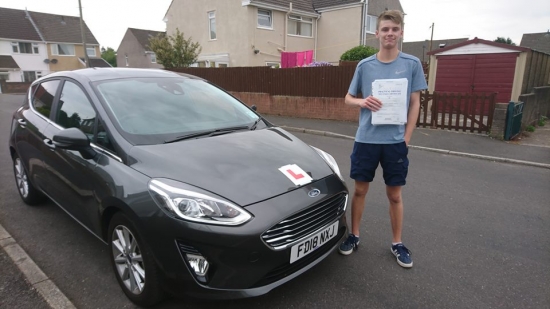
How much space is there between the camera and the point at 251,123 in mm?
3277

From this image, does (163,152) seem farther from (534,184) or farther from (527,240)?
(534,184)

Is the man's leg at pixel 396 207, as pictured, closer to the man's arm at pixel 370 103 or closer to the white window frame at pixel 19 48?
the man's arm at pixel 370 103

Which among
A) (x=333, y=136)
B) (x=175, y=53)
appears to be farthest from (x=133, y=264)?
(x=175, y=53)

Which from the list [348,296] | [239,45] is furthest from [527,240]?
[239,45]

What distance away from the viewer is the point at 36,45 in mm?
40469

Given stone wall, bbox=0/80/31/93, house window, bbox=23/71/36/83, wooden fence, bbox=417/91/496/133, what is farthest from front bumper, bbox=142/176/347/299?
house window, bbox=23/71/36/83

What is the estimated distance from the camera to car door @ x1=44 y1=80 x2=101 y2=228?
105 inches

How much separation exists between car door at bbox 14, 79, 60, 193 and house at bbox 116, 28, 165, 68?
35.3m

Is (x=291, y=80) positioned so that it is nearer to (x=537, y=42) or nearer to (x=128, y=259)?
(x=128, y=259)

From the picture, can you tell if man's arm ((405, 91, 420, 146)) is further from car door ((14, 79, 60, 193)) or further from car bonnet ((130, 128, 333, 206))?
car door ((14, 79, 60, 193))

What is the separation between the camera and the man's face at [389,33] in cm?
259

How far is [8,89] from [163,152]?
39249 mm

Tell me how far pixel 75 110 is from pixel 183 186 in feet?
5.32

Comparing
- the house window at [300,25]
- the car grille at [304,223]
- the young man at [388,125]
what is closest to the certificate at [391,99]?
the young man at [388,125]
